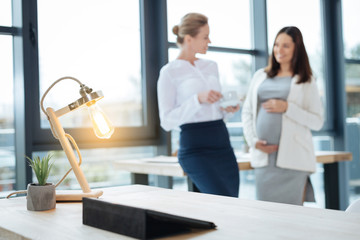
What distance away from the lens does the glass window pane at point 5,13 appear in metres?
3.08

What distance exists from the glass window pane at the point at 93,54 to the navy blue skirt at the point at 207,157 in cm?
108

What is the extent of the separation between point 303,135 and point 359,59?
8.86 ft

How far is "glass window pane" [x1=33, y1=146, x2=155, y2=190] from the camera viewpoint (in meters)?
3.32

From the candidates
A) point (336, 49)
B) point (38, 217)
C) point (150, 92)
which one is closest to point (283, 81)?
point (150, 92)

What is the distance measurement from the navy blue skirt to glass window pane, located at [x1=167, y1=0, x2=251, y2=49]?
1606 mm

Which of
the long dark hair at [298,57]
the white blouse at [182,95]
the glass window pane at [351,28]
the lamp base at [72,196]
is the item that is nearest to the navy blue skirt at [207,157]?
the white blouse at [182,95]

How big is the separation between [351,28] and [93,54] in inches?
123

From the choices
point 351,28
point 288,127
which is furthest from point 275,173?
point 351,28

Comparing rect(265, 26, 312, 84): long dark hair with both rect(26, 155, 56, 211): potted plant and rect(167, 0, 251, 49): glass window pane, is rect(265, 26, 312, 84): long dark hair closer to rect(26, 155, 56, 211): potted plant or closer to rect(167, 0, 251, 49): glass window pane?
rect(167, 0, 251, 49): glass window pane

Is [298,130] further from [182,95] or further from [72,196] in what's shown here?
[72,196]

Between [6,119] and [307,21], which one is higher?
[307,21]

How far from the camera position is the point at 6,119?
309cm

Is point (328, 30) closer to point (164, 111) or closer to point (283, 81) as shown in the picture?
point (283, 81)

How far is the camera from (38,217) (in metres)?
1.35
